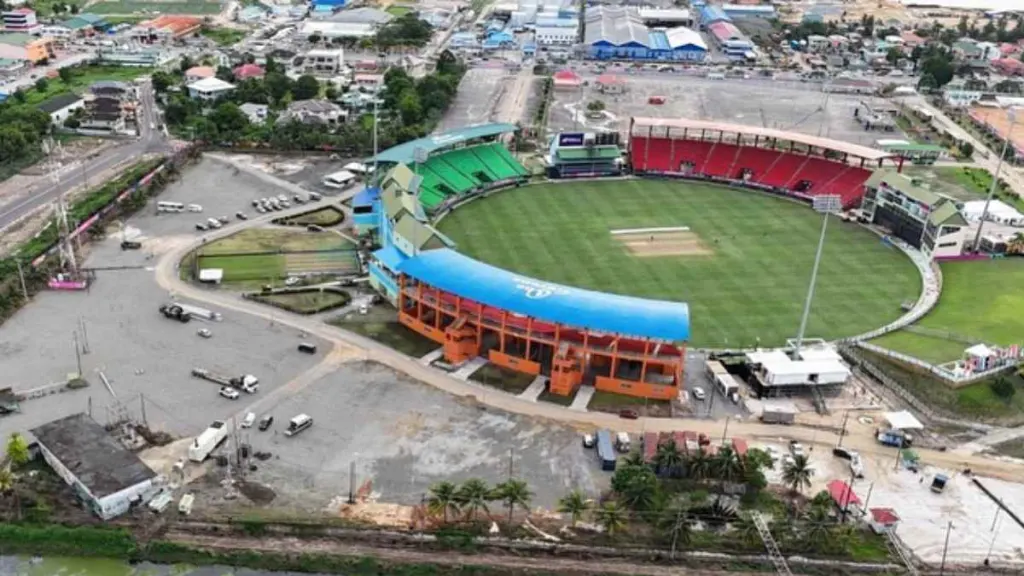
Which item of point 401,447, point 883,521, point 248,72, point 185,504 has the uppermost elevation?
point 248,72

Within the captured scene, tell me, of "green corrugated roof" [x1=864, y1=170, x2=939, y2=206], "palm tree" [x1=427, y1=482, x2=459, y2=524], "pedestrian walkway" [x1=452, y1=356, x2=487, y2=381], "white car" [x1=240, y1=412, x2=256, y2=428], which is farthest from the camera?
"green corrugated roof" [x1=864, y1=170, x2=939, y2=206]

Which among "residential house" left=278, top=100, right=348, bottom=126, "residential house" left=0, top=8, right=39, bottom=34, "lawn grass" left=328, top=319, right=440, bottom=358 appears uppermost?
"residential house" left=0, top=8, right=39, bottom=34

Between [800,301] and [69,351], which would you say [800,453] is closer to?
[800,301]

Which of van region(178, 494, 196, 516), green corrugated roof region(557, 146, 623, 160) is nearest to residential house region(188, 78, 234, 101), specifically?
green corrugated roof region(557, 146, 623, 160)

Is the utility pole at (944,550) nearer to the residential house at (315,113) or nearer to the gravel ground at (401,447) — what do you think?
the gravel ground at (401,447)

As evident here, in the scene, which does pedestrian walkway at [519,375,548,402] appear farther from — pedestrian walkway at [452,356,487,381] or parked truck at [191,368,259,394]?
parked truck at [191,368,259,394]

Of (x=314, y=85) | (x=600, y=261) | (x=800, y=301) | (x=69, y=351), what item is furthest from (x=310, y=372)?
(x=314, y=85)

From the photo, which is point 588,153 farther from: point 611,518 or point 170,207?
point 611,518

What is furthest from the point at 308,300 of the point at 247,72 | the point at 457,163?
the point at 247,72
